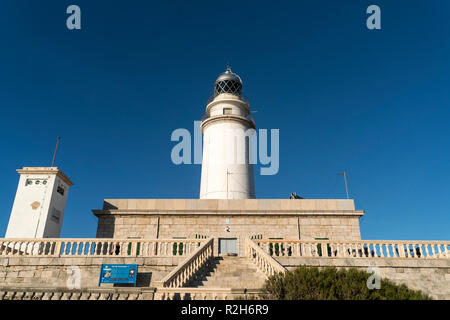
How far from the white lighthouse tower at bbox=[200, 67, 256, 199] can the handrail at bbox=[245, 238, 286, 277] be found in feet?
34.6

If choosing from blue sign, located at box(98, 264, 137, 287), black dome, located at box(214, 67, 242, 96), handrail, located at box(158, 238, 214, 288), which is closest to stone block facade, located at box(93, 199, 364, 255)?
handrail, located at box(158, 238, 214, 288)

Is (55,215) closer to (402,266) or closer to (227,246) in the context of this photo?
(227,246)

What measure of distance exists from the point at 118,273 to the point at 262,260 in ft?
20.4

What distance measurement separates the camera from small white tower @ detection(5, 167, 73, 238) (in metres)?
20.3

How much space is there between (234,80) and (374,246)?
20.4m

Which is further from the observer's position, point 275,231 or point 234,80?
point 234,80

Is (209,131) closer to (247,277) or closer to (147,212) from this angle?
(147,212)

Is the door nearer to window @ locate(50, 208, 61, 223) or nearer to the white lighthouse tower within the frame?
the white lighthouse tower

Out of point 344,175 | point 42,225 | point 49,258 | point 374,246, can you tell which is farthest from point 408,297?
point 42,225

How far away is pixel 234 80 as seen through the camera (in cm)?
3055

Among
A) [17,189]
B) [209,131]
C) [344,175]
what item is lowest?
[17,189]

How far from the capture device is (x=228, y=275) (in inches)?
528

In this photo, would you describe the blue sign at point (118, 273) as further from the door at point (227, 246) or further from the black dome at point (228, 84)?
the black dome at point (228, 84)
